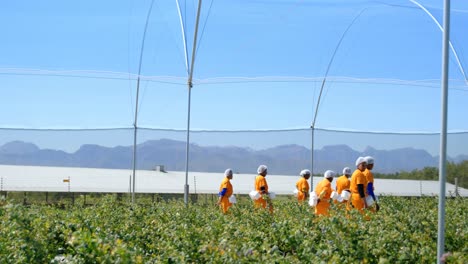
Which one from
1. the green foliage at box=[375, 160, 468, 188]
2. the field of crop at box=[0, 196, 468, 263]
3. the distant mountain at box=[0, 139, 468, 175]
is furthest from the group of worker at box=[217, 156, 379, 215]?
the green foliage at box=[375, 160, 468, 188]

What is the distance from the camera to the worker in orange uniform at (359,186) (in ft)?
38.3

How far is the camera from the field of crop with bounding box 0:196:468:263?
17.0 ft

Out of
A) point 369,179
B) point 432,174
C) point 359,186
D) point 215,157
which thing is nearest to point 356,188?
point 359,186

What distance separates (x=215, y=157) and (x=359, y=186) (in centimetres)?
707

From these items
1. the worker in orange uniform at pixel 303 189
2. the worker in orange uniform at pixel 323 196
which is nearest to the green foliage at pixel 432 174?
the worker in orange uniform at pixel 303 189

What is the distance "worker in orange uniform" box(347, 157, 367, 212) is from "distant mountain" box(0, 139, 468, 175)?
5615 mm

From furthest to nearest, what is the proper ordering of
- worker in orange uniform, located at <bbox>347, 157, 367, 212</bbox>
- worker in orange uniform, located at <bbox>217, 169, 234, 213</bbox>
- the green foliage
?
1. the green foliage
2. worker in orange uniform, located at <bbox>217, 169, 234, 213</bbox>
3. worker in orange uniform, located at <bbox>347, 157, 367, 212</bbox>

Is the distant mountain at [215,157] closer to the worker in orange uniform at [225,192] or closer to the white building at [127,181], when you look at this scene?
the white building at [127,181]

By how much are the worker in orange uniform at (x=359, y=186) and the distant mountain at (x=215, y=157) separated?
5615 millimetres

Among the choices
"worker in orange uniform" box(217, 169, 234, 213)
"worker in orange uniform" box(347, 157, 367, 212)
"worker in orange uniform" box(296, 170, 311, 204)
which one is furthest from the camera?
"worker in orange uniform" box(296, 170, 311, 204)

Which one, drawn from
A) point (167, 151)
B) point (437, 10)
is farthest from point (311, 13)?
point (167, 151)

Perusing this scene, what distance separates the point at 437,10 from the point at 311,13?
3211 millimetres

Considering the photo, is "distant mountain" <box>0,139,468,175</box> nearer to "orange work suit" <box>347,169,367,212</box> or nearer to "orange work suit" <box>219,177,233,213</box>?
"orange work suit" <box>219,177,233,213</box>

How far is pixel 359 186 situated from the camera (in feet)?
38.3
